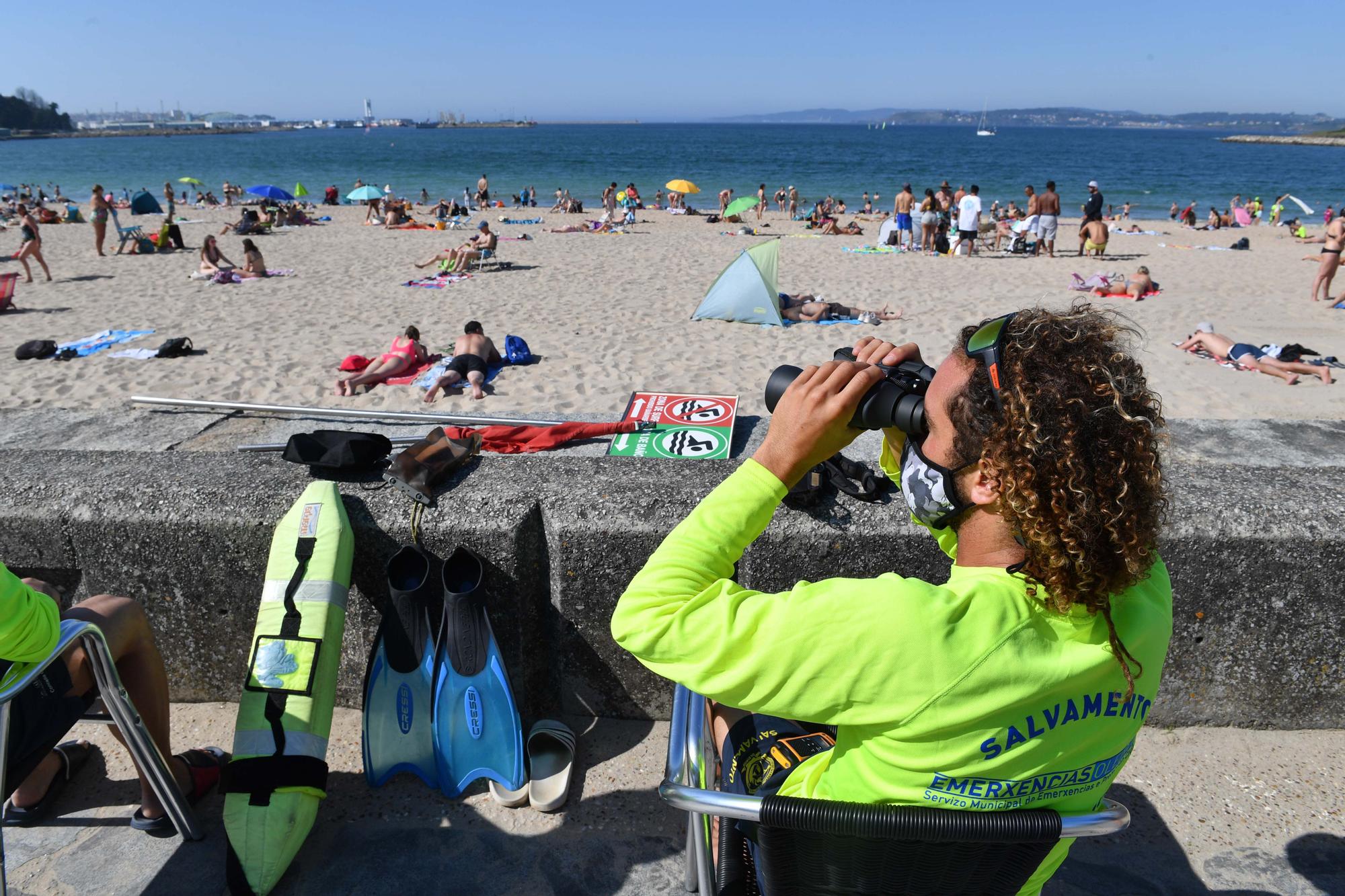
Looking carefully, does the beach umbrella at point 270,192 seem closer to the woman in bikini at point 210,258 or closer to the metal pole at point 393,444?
the woman in bikini at point 210,258

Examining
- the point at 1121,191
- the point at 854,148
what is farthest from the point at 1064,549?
the point at 854,148

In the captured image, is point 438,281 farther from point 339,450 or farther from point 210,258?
point 339,450

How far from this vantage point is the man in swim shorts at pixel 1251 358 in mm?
8242

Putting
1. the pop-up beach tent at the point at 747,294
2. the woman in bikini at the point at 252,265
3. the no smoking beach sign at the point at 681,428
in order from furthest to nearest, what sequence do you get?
the woman in bikini at the point at 252,265 < the pop-up beach tent at the point at 747,294 < the no smoking beach sign at the point at 681,428

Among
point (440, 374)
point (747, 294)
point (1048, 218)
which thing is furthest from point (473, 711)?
point (1048, 218)

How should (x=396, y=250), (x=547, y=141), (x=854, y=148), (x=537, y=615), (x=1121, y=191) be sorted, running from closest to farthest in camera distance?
(x=537, y=615)
(x=396, y=250)
(x=1121, y=191)
(x=854, y=148)
(x=547, y=141)

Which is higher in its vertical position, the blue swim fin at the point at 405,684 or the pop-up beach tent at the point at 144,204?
the pop-up beach tent at the point at 144,204

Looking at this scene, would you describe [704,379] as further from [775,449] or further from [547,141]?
[547,141]

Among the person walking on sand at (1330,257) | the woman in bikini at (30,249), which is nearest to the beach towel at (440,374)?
the woman in bikini at (30,249)

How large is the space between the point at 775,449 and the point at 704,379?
686cm

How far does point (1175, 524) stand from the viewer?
215 centimetres

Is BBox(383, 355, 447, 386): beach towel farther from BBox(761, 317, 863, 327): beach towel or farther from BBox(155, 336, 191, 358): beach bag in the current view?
BBox(761, 317, 863, 327): beach towel

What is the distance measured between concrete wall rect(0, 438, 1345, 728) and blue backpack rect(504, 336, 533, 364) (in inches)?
247

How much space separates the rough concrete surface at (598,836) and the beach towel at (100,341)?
334 inches
